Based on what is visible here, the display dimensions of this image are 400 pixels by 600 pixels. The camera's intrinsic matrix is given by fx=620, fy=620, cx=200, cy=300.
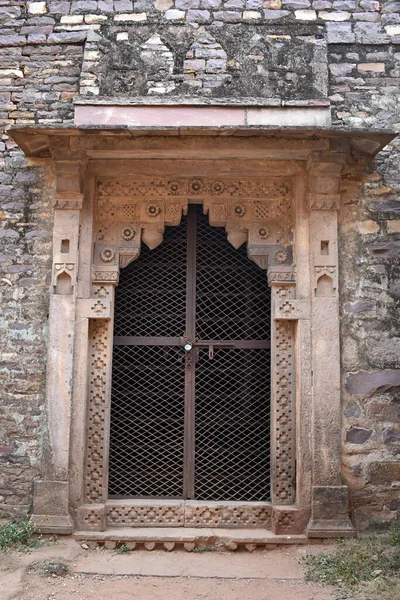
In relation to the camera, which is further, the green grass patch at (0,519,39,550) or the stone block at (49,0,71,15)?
the stone block at (49,0,71,15)

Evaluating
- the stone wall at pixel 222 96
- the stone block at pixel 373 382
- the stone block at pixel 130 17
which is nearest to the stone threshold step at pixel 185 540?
the stone wall at pixel 222 96

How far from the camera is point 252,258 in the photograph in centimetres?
491

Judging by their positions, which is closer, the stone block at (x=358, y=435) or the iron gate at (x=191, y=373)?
the stone block at (x=358, y=435)

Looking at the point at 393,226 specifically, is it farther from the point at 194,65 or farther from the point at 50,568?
the point at 50,568

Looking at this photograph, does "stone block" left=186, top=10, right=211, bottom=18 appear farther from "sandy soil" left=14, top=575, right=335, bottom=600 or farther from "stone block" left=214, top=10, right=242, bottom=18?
"sandy soil" left=14, top=575, right=335, bottom=600

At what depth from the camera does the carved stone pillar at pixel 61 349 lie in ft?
14.5

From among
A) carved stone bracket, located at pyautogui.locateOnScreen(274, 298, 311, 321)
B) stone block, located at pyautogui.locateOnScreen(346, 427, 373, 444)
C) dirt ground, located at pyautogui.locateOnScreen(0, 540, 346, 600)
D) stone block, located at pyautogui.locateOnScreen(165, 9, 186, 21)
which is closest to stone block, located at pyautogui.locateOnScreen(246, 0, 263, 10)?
stone block, located at pyautogui.locateOnScreen(165, 9, 186, 21)

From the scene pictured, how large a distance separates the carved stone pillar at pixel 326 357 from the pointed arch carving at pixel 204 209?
0.29 meters

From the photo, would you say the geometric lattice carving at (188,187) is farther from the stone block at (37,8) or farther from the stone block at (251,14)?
the stone block at (37,8)

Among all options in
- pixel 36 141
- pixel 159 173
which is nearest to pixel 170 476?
pixel 159 173

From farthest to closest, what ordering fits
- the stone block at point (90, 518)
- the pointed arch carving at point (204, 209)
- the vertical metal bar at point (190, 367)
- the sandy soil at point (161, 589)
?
1. the pointed arch carving at point (204, 209)
2. the vertical metal bar at point (190, 367)
3. the stone block at point (90, 518)
4. the sandy soil at point (161, 589)

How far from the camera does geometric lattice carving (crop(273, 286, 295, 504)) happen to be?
464cm

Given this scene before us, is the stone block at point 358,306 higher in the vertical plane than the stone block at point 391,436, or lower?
higher

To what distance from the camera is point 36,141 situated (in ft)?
15.1
